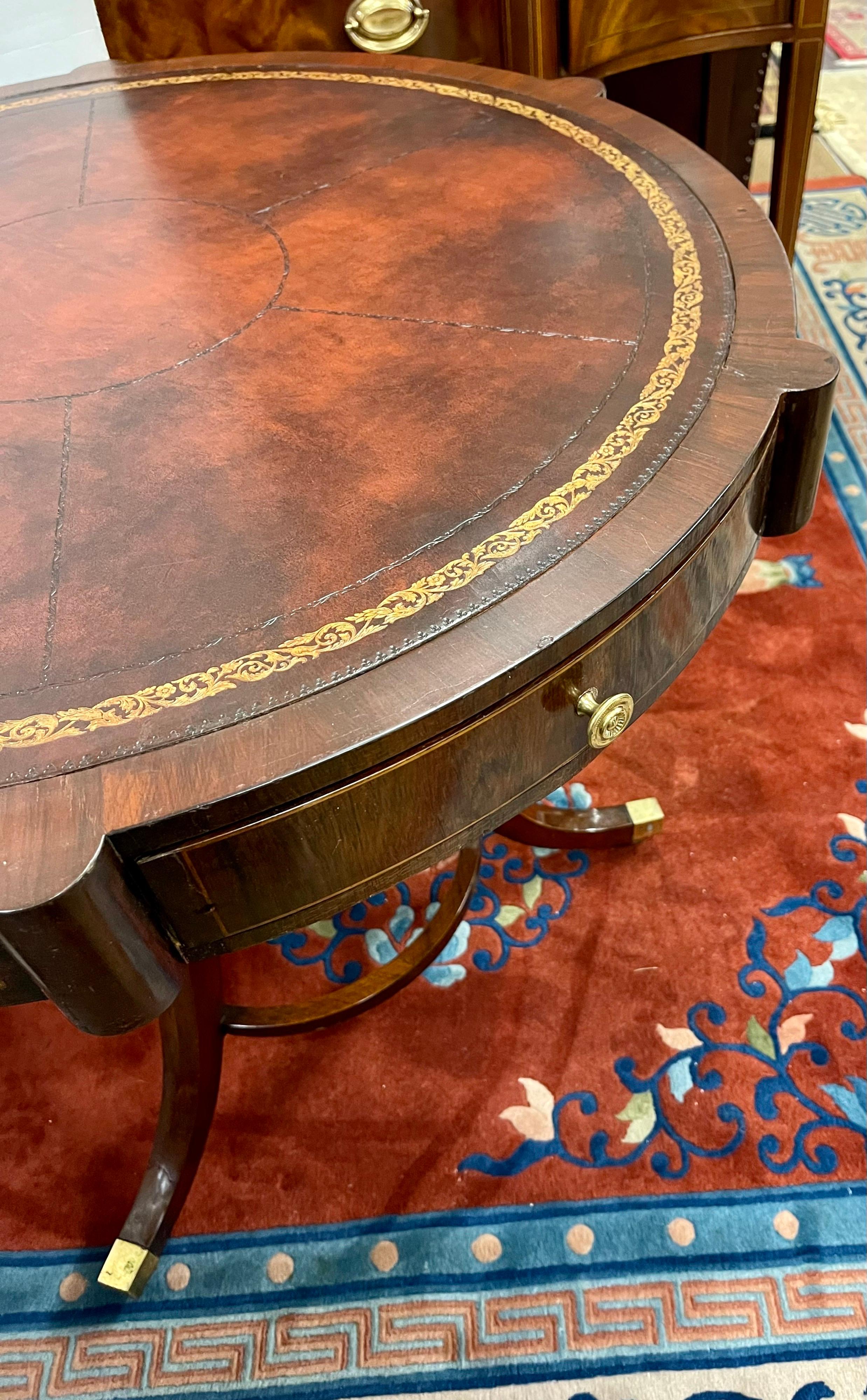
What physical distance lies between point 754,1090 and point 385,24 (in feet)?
4.20

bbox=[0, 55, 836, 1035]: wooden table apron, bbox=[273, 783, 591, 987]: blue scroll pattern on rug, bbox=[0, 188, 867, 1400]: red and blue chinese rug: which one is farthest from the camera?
bbox=[273, 783, 591, 987]: blue scroll pattern on rug

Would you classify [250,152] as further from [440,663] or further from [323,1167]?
[323,1167]

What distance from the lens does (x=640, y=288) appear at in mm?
709

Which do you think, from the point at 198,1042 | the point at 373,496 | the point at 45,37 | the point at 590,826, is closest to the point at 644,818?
the point at 590,826

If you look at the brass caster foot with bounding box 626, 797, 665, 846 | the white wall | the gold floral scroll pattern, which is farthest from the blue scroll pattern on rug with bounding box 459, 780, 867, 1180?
the white wall

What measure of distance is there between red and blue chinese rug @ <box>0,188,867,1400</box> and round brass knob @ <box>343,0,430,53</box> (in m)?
0.94

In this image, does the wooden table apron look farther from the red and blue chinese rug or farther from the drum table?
the red and blue chinese rug

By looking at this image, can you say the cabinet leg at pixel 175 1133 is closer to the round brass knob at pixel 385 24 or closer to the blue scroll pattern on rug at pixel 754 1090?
the blue scroll pattern on rug at pixel 754 1090

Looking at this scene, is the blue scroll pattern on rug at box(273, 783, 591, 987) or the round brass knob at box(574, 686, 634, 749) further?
the blue scroll pattern on rug at box(273, 783, 591, 987)

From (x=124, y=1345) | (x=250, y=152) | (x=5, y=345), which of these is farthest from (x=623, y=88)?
(x=124, y=1345)

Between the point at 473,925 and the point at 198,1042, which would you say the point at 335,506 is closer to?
the point at 198,1042

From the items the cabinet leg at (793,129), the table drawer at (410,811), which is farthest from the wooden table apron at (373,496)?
the cabinet leg at (793,129)

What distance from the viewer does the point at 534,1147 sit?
37.6 inches

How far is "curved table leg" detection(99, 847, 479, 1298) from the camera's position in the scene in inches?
34.3
